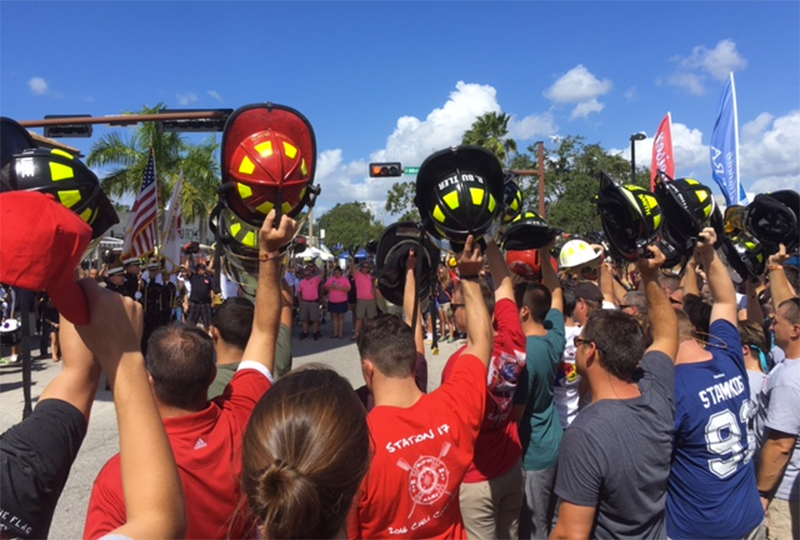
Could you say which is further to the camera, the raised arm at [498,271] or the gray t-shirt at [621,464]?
the raised arm at [498,271]

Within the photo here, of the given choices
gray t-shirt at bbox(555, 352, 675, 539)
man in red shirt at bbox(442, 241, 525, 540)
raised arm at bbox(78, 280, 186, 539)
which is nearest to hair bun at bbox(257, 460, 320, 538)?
raised arm at bbox(78, 280, 186, 539)

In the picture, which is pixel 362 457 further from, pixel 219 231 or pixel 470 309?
pixel 219 231

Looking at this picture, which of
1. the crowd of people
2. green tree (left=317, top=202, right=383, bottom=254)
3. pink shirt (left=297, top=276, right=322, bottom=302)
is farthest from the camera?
green tree (left=317, top=202, right=383, bottom=254)

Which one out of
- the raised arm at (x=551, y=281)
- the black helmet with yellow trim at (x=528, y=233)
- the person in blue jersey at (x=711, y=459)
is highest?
the black helmet with yellow trim at (x=528, y=233)

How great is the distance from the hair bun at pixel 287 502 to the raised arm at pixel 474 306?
141 centimetres

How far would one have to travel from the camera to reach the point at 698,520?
314 centimetres

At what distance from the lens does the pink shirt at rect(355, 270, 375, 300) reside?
16312 millimetres

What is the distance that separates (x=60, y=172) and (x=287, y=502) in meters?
1.28

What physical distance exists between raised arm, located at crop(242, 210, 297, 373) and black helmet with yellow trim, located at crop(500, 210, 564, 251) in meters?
1.84

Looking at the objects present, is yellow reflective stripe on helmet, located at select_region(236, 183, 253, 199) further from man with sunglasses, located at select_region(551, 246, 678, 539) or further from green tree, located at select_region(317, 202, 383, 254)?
green tree, located at select_region(317, 202, 383, 254)

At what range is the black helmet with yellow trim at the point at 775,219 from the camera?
4.64 meters

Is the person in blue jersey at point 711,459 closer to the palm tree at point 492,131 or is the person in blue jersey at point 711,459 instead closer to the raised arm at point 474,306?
the raised arm at point 474,306

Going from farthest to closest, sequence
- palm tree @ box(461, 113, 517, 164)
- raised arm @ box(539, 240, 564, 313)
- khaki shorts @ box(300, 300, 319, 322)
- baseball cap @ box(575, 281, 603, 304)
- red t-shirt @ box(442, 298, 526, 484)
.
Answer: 1. palm tree @ box(461, 113, 517, 164)
2. khaki shorts @ box(300, 300, 319, 322)
3. baseball cap @ box(575, 281, 603, 304)
4. raised arm @ box(539, 240, 564, 313)
5. red t-shirt @ box(442, 298, 526, 484)

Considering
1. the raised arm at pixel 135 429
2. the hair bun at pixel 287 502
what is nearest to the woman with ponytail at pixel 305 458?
the hair bun at pixel 287 502
